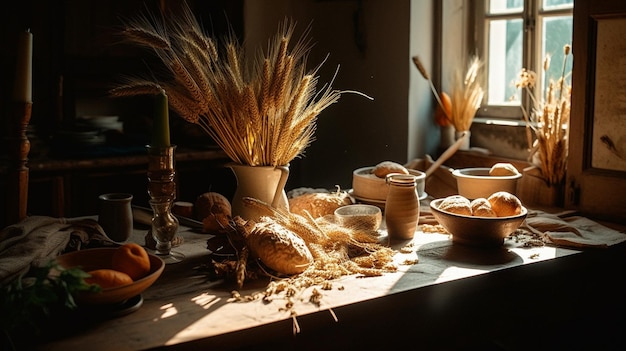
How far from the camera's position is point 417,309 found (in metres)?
2.03

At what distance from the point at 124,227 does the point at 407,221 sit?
82 cm

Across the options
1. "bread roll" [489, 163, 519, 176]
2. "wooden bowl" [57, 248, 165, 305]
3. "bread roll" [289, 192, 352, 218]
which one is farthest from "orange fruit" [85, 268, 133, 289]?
"bread roll" [489, 163, 519, 176]

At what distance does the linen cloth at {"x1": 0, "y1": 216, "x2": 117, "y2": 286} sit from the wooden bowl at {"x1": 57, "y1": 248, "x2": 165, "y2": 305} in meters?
0.09

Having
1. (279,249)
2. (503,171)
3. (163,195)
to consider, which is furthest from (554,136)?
(163,195)

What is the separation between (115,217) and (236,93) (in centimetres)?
50

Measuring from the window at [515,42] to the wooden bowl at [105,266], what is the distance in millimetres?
1901

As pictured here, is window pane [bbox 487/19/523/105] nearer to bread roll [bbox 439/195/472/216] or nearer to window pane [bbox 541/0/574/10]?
window pane [bbox 541/0/574/10]

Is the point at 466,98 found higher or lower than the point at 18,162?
higher

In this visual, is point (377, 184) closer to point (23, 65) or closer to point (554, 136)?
point (554, 136)

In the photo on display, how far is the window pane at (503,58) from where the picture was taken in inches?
116

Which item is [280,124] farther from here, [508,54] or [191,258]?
[508,54]

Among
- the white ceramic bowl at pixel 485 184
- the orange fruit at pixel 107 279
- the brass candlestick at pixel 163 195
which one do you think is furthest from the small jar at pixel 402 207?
the orange fruit at pixel 107 279

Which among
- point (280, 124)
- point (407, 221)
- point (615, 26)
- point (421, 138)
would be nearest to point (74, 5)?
point (421, 138)

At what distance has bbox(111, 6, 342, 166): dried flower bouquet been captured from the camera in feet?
5.78
